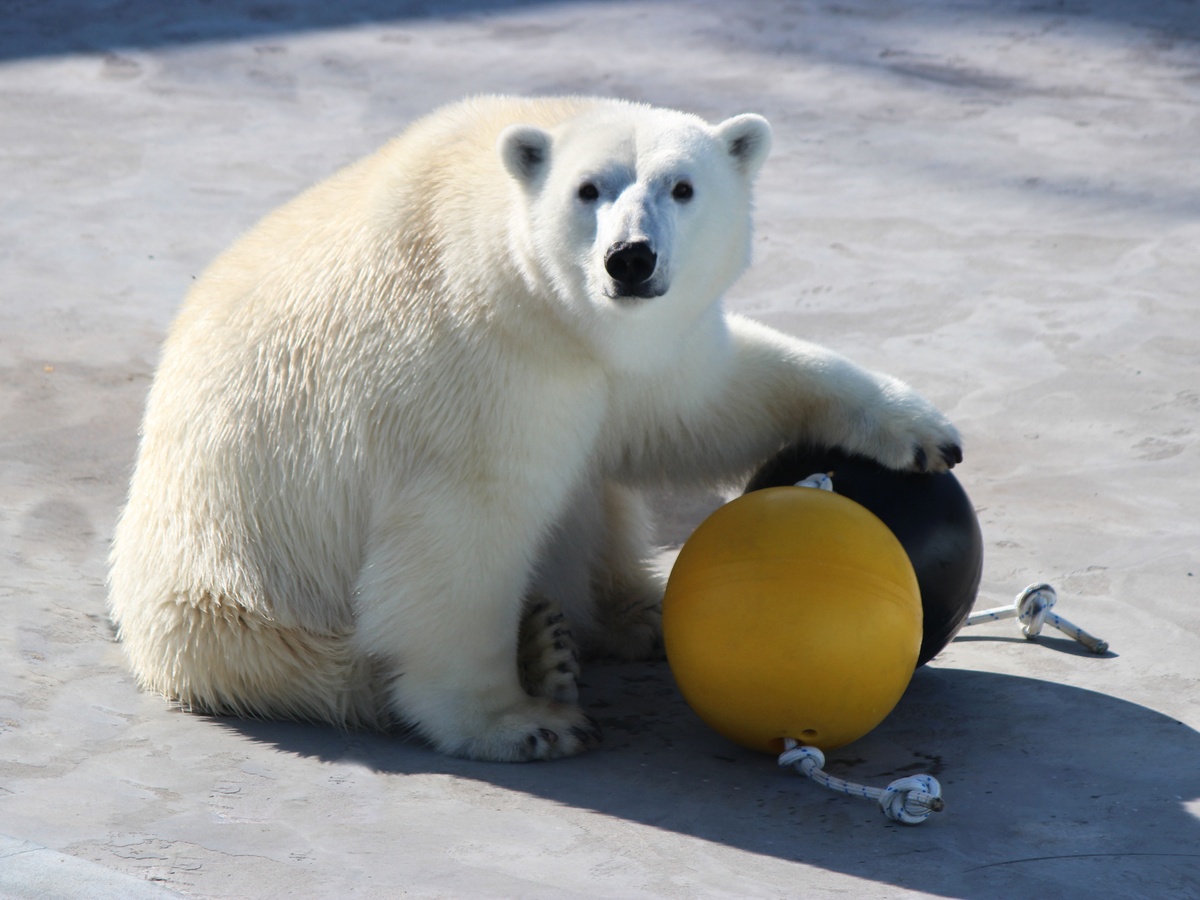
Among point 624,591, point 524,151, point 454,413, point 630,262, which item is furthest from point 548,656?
point 524,151

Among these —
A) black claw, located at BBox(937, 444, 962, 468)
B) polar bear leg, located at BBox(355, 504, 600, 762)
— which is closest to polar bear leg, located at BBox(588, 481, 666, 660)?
polar bear leg, located at BBox(355, 504, 600, 762)

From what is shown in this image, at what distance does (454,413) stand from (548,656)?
25.1 inches

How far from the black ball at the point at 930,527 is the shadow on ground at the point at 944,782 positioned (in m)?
0.23

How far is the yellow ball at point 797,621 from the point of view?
2799mm

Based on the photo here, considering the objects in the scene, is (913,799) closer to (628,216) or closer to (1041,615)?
(1041,615)

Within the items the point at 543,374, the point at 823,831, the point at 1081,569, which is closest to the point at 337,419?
the point at 543,374

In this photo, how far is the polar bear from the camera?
301cm

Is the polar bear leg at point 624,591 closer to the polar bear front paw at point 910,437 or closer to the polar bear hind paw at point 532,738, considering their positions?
the polar bear hind paw at point 532,738

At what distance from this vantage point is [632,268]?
9.14 ft

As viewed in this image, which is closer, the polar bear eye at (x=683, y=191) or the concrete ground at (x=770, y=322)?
the concrete ground at (x=770, y=322)

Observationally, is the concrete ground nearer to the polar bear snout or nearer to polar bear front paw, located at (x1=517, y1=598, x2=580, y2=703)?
polar bear front paw, located at (x1=517, y1=598, x2=580, y2=703)

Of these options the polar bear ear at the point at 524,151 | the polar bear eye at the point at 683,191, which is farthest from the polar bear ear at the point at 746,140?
the polar bear ear at the point at 524,151

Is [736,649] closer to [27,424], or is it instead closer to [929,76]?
[27,424]

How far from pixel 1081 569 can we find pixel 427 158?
1948 mm
